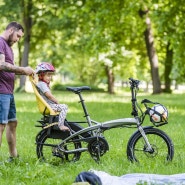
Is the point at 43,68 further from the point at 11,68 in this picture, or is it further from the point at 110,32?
the point at 110,32

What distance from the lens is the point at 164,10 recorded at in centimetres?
2419

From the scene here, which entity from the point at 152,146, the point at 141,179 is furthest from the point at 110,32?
the point at 141,179

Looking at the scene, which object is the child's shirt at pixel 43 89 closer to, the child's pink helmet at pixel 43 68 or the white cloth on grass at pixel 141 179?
the child's pink helmet at pixel 43 68

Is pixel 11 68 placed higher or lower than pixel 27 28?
lower

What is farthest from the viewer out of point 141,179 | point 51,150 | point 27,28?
point 27,28

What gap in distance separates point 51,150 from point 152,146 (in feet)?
5.39

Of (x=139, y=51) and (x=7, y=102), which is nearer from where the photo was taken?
(x=7, y=102)

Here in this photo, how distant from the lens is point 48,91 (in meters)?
8.19

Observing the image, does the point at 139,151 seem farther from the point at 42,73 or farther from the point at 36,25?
the point at 36,25

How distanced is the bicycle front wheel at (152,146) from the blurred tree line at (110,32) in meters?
14.8

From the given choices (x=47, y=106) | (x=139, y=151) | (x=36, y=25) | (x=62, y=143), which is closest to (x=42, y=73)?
(x=47, y=106)

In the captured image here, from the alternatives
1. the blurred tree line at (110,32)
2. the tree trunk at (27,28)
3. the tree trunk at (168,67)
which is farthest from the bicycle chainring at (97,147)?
the tree trunk at (168,67)

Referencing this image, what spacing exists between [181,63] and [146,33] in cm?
1058

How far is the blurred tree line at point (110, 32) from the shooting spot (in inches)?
947
